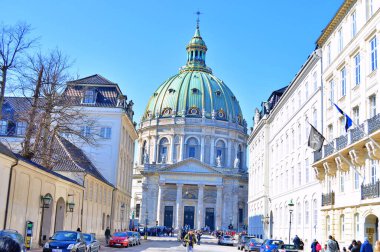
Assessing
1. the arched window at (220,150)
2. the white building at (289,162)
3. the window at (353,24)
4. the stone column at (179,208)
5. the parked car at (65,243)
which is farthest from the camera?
the arched window at (220,150)

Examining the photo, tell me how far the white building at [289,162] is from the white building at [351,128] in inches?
128

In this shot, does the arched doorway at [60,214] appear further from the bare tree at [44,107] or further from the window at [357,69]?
the window at [357,69]

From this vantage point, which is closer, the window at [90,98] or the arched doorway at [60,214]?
the arched doorway at [60,214]

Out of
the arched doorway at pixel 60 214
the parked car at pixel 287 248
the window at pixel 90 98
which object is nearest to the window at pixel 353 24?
the parked car at pixel 287 248

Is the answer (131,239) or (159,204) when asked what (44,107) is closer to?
(131,239)

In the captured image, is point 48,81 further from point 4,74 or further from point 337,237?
point 337,237

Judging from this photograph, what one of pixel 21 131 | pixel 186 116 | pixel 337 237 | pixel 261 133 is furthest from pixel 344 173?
pixel 186 116

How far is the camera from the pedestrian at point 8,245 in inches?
200

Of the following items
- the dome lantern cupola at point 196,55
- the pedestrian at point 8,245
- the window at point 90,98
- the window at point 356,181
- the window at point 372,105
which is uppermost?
the dome lantern cupola at point 196,55

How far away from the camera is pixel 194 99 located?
116562 mm

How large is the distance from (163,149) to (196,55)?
30980 millimetres

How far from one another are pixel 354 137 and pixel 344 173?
393cm

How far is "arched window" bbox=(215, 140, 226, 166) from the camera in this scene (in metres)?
113

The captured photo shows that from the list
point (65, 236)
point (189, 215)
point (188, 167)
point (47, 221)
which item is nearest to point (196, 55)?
point (188, 167)
